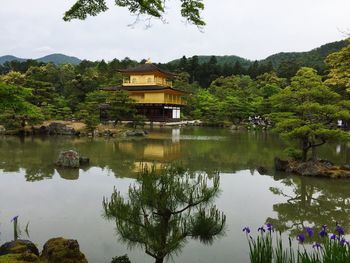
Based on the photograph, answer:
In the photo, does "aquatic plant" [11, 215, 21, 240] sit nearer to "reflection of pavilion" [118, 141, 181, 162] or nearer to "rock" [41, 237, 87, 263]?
"rock" [41, 237, 87, 263]

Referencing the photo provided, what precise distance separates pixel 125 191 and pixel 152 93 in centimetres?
2818

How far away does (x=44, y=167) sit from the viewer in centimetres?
1258

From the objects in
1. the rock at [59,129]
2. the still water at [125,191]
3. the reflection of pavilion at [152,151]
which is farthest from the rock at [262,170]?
the rock at [59,129]

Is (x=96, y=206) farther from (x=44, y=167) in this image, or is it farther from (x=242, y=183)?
(x=44, y=167)

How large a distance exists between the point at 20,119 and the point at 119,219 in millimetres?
23695

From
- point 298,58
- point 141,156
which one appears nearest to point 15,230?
point 141,156

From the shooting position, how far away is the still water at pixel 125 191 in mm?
5781

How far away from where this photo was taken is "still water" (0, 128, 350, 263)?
19.0 ft

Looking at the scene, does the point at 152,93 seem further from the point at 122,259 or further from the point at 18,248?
the point at 18,248

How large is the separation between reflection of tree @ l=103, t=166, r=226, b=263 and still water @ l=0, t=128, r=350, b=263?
2.06 ft

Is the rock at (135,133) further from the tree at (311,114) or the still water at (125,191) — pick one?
the tree at (311,114)

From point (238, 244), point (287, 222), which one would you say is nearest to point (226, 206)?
point (287, 222)

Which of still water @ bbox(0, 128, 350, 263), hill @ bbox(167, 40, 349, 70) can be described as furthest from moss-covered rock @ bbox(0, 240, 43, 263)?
hill @ bbox(167, 40, 349, 70)

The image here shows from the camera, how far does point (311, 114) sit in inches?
493
